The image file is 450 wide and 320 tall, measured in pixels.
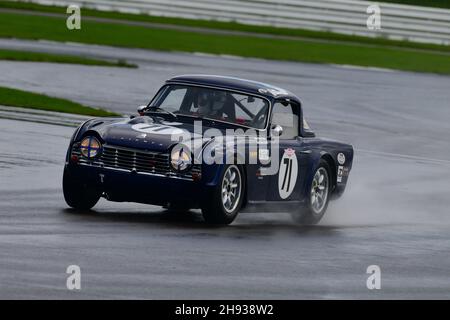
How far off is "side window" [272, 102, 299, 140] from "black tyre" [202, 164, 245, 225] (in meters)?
1.10

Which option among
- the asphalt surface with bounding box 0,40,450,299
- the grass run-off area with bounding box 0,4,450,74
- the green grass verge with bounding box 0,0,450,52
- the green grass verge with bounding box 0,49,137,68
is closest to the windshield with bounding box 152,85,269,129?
the asphalt surface with bounding box 0,40,450,299

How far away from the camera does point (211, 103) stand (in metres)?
12.2

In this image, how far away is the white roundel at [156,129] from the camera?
11203 millimetres

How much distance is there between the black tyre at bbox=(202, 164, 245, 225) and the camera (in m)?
11.0

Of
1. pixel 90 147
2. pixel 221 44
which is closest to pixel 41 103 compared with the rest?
pixel 90 147

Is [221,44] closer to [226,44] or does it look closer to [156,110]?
[226,44]

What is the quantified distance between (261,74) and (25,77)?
6385 mm

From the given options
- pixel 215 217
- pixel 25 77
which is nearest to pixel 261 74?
pixel 25 77

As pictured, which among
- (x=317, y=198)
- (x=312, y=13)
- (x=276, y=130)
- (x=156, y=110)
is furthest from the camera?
(x=312, y=13)

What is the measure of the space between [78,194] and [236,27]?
31.2 meters

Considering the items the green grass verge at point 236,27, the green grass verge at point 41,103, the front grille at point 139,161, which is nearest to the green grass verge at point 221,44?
the green grass verge at point 236,27

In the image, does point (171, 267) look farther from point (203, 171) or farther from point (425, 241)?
point (425, 241)
